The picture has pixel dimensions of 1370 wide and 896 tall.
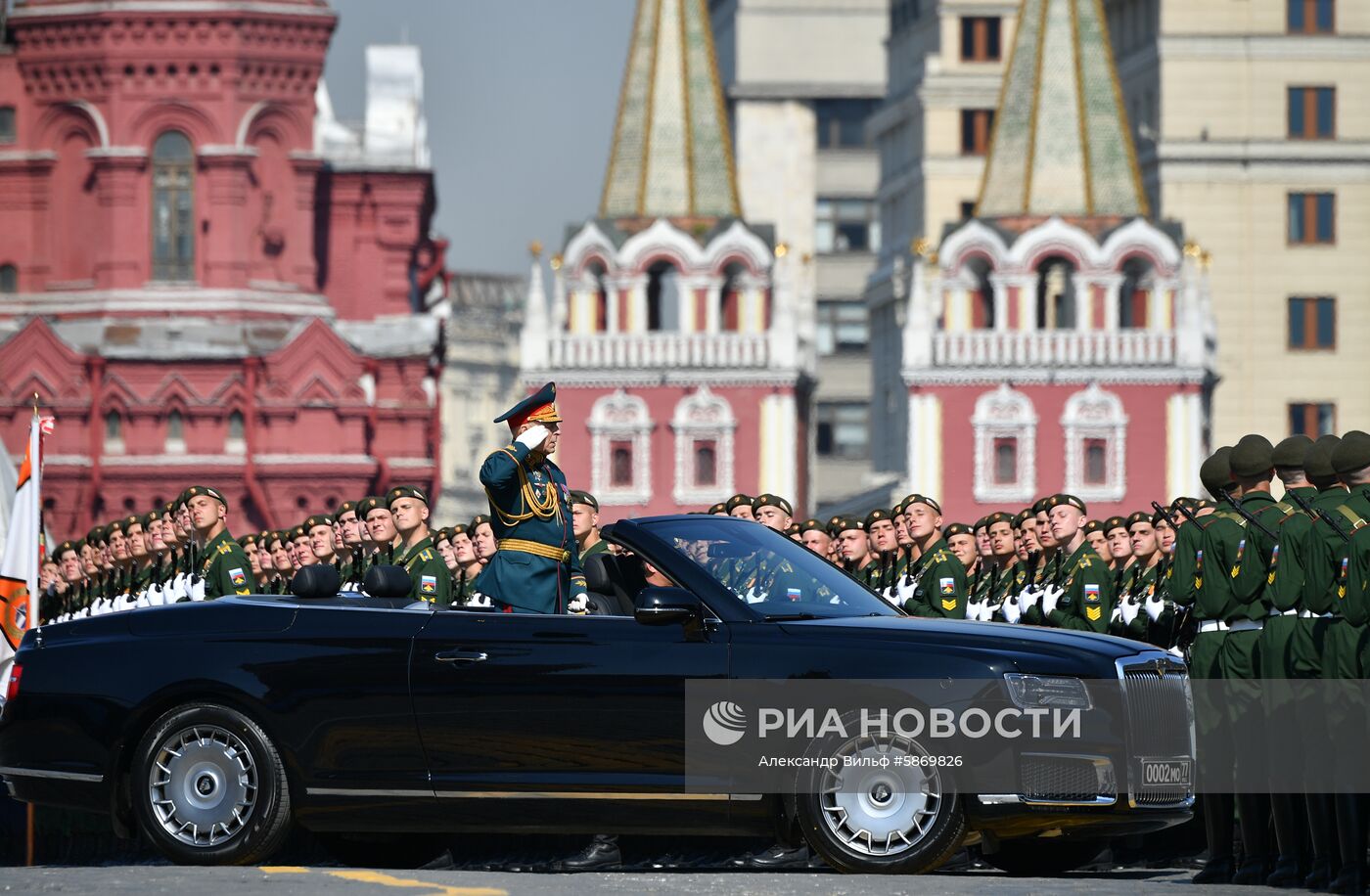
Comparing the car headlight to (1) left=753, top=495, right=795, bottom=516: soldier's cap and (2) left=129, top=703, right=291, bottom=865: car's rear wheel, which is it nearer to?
(2) left=129, top=703, right=291, bottom=865: car's rear wheel

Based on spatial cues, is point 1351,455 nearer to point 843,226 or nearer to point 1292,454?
point 1292,454

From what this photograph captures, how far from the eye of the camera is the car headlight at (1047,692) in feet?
45.1

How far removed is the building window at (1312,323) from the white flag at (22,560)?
62.3 metres

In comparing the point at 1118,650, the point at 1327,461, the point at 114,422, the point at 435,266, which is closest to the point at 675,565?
the point at 1118,650

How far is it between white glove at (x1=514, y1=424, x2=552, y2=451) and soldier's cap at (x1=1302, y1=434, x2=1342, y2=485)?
3294 mm

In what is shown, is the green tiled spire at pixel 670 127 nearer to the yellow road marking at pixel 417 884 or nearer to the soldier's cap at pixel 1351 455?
the soldier's cap at pixel 1351 455

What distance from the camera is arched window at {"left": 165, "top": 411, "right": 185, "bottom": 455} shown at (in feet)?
223

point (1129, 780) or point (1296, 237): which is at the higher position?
point (1296, 237)

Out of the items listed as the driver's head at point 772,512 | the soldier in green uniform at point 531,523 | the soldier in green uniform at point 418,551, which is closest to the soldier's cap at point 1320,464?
the soldier in green uniform at point 531,523

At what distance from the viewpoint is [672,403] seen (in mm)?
72000

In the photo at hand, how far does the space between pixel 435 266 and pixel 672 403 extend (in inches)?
334

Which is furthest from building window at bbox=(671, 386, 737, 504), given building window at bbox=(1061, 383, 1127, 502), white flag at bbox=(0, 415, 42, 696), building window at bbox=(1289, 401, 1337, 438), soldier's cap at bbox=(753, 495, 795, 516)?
white flag at bbox=(0, 415, 42, 696)

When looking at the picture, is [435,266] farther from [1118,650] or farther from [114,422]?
[1118,650]

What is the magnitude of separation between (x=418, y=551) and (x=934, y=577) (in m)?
2.69
